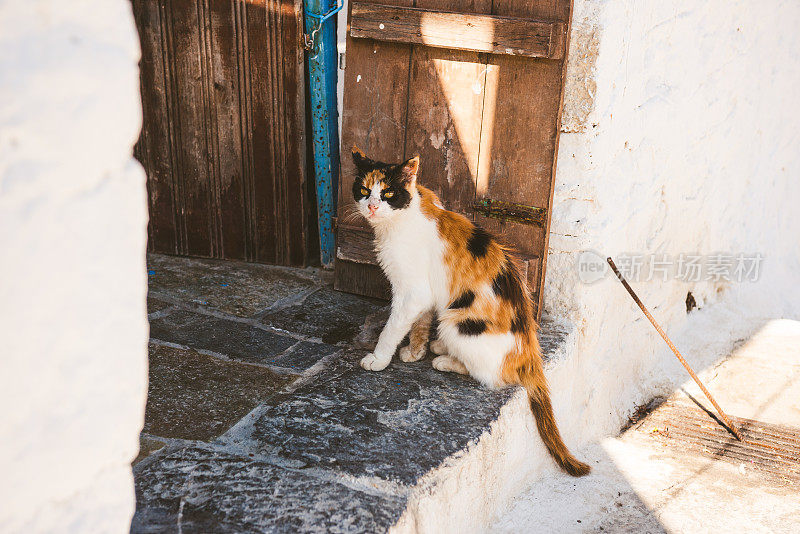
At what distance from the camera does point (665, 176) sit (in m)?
3.40

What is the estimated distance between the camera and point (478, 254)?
7.85 feet

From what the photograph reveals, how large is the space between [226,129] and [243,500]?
8.22 feet

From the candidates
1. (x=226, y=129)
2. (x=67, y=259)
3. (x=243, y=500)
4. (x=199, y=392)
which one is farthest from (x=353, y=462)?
(x=226, y=129)

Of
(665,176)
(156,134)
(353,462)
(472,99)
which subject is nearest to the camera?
(353,462)

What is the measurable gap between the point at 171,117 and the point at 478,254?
223 cm

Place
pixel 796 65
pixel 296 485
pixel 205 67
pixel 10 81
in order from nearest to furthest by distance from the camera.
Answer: pixel 10 81, pixel 296 485, pixel 205 67, pixel 796 65

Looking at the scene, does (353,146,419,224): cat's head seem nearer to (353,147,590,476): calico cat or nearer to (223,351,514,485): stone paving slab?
(353,147,590,476): calico cat

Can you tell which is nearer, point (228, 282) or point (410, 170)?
point (410, 170)

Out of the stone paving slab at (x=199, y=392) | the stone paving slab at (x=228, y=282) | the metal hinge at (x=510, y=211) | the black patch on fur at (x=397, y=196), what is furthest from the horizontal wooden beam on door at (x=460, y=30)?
the stone paving slab at (x=199, y=392)

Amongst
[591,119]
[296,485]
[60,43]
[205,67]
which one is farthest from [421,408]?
[205,67]

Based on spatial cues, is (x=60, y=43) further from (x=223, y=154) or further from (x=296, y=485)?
(x=223, y=154)

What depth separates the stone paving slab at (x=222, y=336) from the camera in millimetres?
2635

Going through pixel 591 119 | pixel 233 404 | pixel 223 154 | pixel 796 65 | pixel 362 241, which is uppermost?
pixel 796 65

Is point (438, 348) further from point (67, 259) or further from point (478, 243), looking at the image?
point (67, 259)
